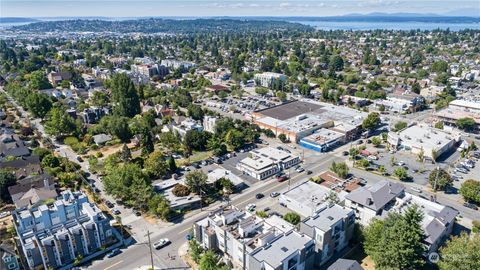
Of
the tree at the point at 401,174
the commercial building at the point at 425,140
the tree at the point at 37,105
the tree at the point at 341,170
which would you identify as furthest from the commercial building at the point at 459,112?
the tree at the point at 37,105

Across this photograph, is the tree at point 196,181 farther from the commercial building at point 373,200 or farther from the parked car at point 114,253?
the commercial building at point 373,200

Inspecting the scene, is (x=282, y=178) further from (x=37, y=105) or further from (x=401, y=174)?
(x=37, y=105)

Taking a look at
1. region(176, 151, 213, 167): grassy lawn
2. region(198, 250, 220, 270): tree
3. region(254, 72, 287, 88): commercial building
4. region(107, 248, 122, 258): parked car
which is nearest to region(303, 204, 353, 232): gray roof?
region(198, 250, 220, 270): tree

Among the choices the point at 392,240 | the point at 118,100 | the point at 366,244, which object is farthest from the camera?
the point at 118,100

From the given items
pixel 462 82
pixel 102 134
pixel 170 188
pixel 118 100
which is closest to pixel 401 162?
pixel 170 188

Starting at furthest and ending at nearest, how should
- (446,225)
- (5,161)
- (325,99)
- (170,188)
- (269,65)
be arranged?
(269,65) → (325,99) → (5,161) → (170,188) → (446,225)

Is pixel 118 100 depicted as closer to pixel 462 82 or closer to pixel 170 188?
pixel 170 188

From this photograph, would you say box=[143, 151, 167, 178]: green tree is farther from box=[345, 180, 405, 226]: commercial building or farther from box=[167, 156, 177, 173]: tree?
box=[345, 180, 405, 226]: commercial building
